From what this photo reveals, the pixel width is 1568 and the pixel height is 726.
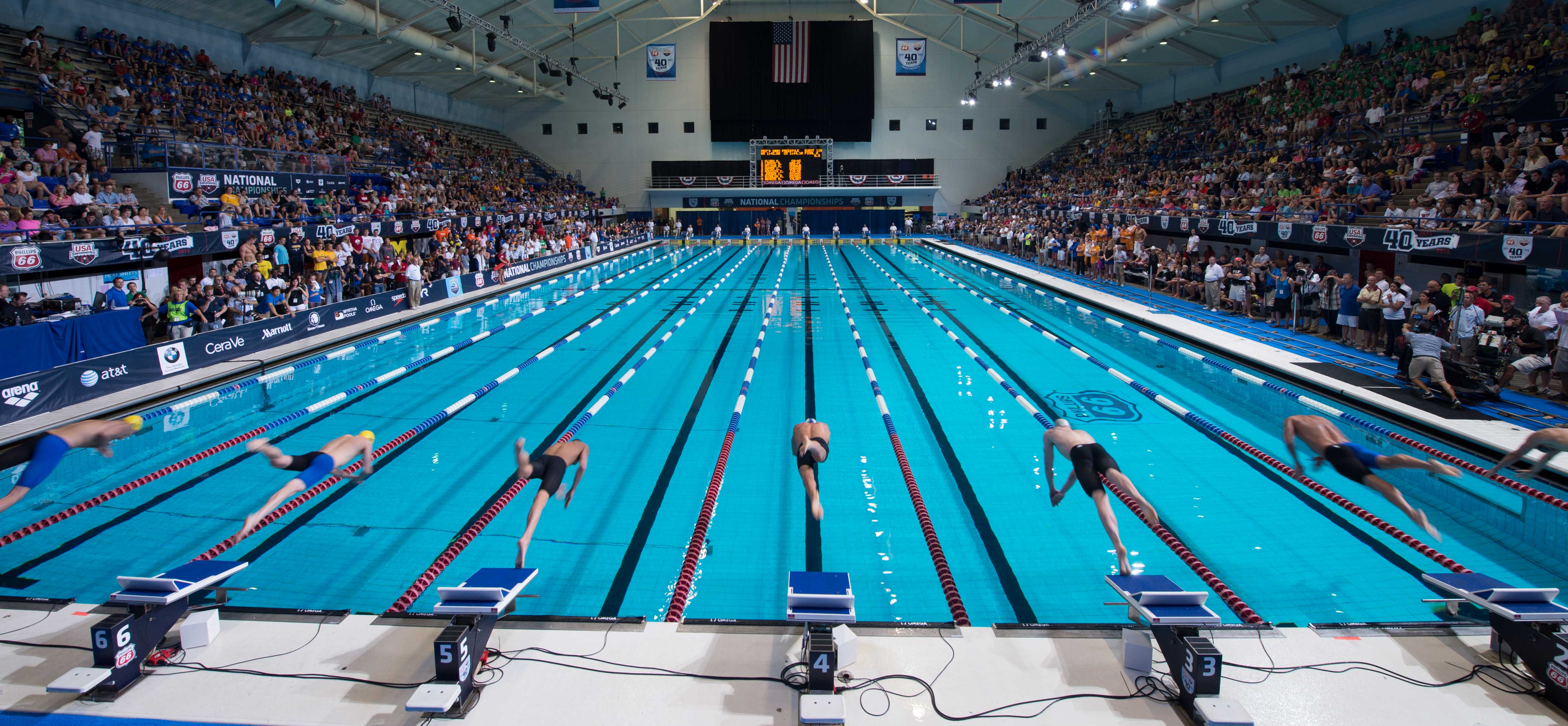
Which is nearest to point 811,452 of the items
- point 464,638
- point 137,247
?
point 464,638

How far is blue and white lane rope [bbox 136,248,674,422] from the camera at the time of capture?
8109mm

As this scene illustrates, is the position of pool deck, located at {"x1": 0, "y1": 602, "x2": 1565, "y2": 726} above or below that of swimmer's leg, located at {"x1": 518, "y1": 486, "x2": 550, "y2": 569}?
below

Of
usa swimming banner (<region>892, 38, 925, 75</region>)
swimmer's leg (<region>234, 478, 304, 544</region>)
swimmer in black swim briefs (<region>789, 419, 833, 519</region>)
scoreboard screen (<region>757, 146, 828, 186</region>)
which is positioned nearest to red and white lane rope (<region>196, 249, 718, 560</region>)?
swimmer's leg (<region>234, 478, 304, 544</region>)

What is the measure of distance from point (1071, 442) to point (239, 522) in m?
5.62

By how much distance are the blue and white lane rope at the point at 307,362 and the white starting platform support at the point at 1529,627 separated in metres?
9.98

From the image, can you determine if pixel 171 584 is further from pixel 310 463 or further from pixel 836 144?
pixel 836 144

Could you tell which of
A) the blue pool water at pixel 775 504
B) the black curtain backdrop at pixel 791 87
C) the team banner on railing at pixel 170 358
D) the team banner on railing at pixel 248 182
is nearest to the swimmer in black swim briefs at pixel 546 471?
the blue pool water at pixel 775 504

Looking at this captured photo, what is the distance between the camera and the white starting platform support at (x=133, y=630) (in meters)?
3.19

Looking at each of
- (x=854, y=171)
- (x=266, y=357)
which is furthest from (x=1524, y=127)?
(x=854, y=171)

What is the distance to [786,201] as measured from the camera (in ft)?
131

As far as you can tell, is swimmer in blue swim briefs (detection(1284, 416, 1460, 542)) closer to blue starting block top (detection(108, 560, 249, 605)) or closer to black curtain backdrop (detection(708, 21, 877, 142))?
blue starting block top (detection(108, 560, 249, 605))

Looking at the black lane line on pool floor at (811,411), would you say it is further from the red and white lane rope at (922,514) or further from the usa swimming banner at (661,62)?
the usa swimming banner at (661,62)

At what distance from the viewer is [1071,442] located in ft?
15.4

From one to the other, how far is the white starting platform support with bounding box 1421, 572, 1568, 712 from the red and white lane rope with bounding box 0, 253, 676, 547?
7.27 metres
